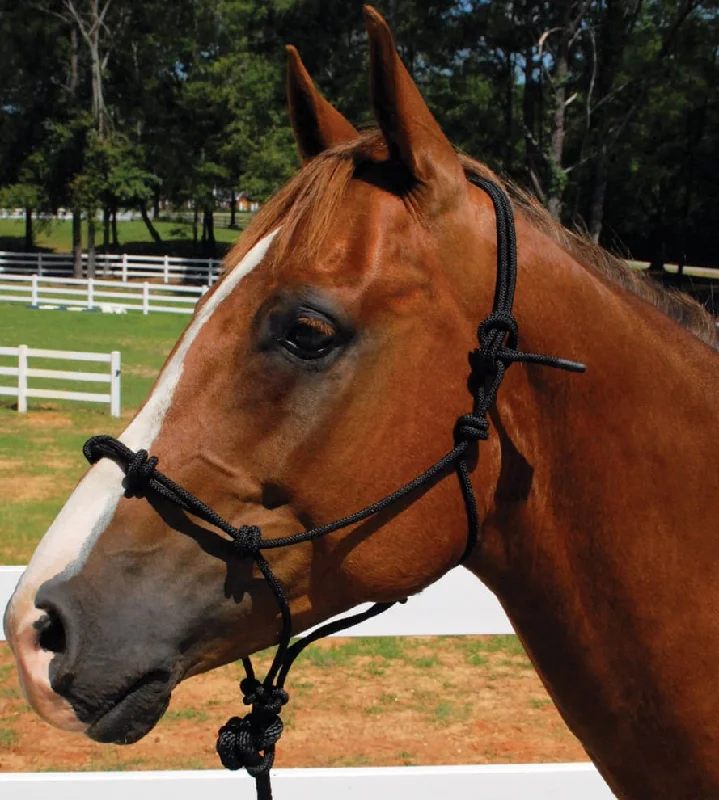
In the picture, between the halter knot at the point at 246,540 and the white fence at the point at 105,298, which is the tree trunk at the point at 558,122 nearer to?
the white fence at the point at 105,298

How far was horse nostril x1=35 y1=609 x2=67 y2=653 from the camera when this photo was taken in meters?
1.54

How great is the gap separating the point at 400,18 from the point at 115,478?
36851mm

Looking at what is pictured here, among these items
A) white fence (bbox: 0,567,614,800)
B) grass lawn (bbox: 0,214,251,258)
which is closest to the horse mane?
white fence (bbox: 0,567,614,800)

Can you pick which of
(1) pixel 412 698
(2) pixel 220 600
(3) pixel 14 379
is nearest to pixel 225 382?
(2) pixel 220 600

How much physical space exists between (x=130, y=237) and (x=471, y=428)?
240 feet

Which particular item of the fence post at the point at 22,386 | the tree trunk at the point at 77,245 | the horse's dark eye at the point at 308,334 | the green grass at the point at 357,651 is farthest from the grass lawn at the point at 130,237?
the horse's dark eye at the point at 308,334

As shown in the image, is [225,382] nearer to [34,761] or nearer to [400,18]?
[34,761]

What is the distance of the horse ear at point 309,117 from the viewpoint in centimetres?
199

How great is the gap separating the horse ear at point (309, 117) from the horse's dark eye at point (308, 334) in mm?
550

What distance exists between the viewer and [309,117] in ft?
6.73

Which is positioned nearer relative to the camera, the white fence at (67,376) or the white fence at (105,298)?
the white fence at (67,376)

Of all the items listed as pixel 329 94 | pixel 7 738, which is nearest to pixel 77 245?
pixel 329 94

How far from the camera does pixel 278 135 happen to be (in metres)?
37.2

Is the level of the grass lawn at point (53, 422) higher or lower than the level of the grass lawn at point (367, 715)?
lower
